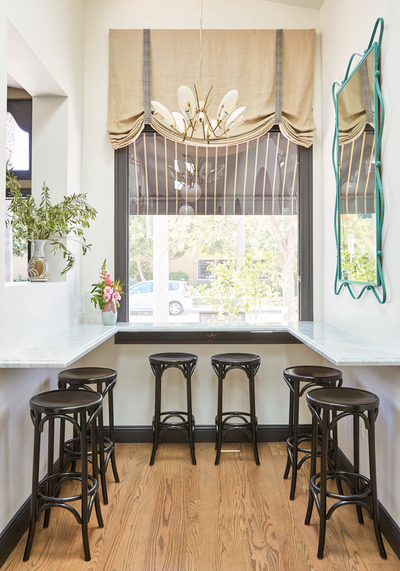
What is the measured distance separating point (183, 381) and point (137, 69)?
245cm

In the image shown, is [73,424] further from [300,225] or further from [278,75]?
[278,75]

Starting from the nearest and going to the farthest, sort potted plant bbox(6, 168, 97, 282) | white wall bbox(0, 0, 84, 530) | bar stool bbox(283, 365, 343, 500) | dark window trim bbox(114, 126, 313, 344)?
white wall bbox(0, 0, 84, 530), bar stool bbox(283, 365, 343, 500), potted plant bbox(6, 168, 97, 282), dark window trim bbox(114, 126, 313, 344)

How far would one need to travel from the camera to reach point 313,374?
2783 mm

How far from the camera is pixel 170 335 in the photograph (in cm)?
342

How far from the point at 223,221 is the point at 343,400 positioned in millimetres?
1883

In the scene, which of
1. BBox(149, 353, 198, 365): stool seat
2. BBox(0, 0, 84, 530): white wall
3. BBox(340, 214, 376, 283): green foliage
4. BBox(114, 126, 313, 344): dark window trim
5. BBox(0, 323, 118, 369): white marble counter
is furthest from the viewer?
BBox(114, 126, 313, 344): dark window trim

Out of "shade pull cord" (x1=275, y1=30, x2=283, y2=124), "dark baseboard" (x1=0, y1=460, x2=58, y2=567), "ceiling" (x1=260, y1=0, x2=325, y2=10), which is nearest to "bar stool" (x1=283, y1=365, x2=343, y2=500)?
"dark baseboard" (x1=0, y1=460, x2=58, y2=567)

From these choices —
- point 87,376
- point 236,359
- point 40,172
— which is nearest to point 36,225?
point 40,172

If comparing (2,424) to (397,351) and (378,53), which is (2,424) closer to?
(397,351)

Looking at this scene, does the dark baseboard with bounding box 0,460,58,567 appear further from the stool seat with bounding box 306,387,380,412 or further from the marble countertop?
the stool seat with bounding box 306,387,380,412

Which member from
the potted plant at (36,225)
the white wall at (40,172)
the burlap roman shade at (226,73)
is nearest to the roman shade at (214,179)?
the burlap roman shade at (226,73)

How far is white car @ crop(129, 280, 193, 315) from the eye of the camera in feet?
11.9

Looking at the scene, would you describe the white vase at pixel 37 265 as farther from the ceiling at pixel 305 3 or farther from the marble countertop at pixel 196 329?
the ceiling at pixel 305 3

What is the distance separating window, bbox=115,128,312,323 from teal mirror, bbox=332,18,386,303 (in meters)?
0.53
